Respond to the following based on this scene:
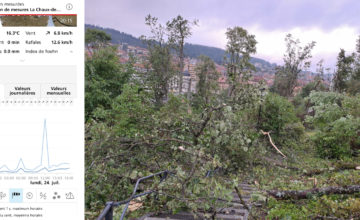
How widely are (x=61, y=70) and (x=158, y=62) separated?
23.1 m

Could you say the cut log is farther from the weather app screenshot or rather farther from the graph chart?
the graph chart

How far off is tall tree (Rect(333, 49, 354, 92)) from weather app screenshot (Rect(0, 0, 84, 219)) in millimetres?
29431

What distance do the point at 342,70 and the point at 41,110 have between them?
1215 inches

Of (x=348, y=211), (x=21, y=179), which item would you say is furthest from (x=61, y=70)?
(x=348, y=211)

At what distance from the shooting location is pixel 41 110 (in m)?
1.61

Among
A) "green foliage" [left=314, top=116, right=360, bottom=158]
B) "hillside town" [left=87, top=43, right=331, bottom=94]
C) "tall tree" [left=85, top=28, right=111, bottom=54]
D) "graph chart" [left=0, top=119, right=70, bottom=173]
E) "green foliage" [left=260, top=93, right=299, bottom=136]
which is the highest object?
"tall tree" [left=85, top=28, right=111, bottom=54]

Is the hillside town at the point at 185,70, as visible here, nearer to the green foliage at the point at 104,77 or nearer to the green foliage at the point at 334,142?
the green foliage at the point at 104,77

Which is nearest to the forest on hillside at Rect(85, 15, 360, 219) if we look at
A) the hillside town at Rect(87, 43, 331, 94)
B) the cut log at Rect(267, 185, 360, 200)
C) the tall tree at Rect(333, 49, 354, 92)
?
the cut log at Rect(267, 185, 360, 200)

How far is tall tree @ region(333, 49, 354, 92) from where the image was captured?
25281 millimetres

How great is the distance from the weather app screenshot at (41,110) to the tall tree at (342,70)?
2943cm

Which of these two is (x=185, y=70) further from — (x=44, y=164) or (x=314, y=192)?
(x=44, y=164)

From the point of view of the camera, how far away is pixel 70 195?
164 centimetres

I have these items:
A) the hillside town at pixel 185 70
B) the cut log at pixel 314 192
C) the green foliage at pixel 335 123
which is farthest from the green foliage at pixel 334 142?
the hillside town at pixel 185 70

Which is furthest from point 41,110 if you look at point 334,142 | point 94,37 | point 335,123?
point 94,37
